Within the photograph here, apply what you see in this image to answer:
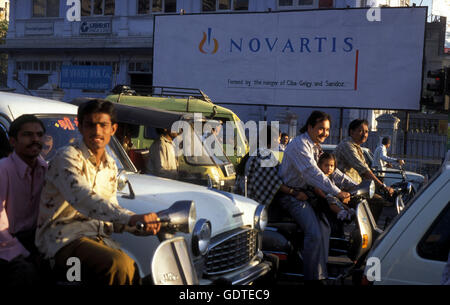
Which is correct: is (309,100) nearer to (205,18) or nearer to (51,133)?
(205,18)

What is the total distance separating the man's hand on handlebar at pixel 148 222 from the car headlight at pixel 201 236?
0.83m

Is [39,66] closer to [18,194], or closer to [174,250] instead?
[18,194]

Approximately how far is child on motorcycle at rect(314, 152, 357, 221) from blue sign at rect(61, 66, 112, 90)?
21.4 metres

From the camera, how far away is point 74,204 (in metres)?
3.16

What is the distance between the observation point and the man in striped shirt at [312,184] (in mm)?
5449

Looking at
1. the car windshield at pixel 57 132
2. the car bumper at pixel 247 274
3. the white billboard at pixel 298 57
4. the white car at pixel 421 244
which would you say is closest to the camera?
the white car at pixel 421 244

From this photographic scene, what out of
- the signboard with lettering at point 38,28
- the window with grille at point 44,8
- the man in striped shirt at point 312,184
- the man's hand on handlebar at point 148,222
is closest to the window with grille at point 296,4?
the signboard with lettering at point 38,28

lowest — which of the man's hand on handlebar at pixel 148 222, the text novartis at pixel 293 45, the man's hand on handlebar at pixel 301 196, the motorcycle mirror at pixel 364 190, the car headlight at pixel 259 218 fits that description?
the car headlight at pixel 259 218

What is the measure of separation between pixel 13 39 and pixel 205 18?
14017mm

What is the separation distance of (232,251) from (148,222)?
5.15 feet

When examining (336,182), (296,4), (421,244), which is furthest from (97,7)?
(421,244)

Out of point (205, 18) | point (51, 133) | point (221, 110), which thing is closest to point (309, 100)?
point (205, 18)

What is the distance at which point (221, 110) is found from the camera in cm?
1256

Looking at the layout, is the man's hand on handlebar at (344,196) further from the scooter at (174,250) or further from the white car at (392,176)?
the white car at (392,176)
